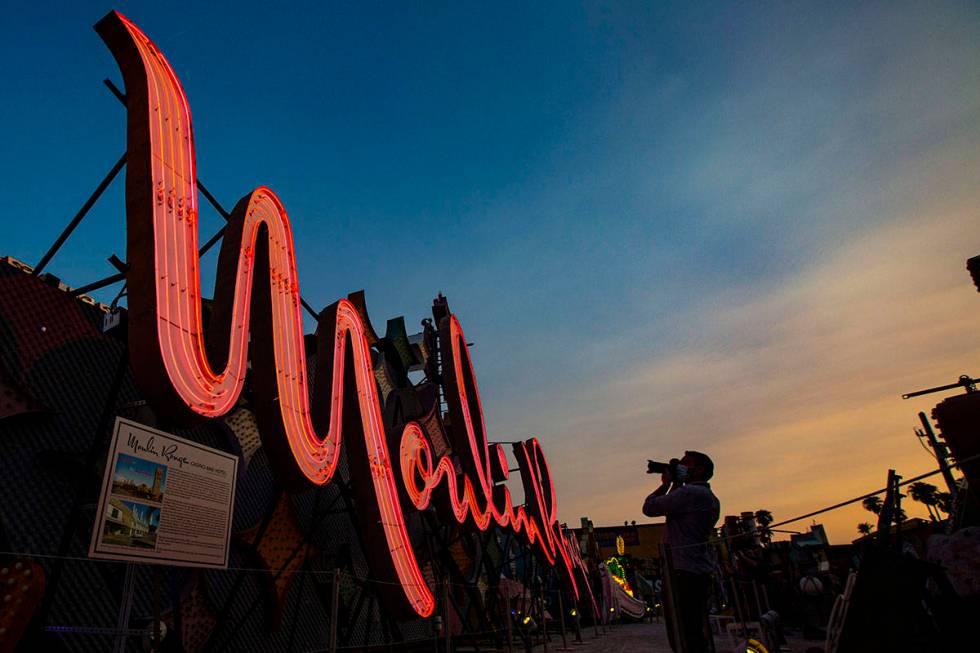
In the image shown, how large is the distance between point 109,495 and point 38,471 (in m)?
2.97

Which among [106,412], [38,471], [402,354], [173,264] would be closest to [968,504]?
[173,264]

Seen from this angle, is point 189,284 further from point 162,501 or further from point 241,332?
point 162,501

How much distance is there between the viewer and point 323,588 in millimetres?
10930

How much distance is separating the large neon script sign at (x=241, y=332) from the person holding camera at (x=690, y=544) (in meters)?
4.02

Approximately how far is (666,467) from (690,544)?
1.28 metres

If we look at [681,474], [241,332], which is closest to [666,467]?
[681,474]

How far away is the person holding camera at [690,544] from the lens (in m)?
5.22

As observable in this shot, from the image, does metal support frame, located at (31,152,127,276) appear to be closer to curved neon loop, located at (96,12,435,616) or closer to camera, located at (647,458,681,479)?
curved neon loop, located at (96,12,435,616)

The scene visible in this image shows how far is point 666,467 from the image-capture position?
670 centimetres

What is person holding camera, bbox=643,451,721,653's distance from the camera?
17.1 feet

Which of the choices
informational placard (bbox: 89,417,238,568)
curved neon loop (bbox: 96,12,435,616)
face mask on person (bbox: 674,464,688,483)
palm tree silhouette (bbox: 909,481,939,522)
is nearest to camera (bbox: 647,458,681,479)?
face mask on person (bbox: 674,464,688,483)

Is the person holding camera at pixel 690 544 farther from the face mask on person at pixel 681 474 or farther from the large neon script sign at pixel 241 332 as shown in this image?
the large neon script sign at pixel 241 332

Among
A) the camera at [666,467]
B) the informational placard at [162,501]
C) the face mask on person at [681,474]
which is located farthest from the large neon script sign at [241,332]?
the face mask on person at [681,474]

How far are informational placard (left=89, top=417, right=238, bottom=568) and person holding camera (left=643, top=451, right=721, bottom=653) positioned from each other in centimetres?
403
